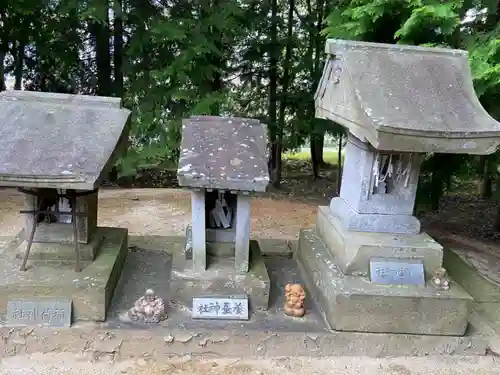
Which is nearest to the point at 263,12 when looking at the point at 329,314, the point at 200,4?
the point at 200,4

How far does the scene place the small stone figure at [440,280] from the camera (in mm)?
4668

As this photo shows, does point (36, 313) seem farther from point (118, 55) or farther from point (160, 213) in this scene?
point (118, 55)

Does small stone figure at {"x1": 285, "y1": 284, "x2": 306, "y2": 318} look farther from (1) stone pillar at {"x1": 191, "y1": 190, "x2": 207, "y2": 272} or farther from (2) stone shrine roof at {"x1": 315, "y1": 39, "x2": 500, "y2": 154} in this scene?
(2) stone shrine roof at {"x1": 315, "y1": 39, "x2": 500, "y2": 154}

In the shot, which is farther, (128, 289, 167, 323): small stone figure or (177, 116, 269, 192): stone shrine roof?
(128, 289, 167, 323): small stone figure

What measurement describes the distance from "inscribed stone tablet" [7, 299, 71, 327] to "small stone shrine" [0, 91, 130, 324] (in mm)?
17

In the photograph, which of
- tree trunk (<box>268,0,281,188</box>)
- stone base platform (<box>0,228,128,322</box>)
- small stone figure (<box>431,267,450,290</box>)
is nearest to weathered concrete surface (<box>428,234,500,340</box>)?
small stone figure (<box>431,267,450,290</box>)

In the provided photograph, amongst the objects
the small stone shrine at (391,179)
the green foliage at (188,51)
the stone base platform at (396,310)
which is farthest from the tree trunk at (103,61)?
the stone base platform at (396,310)

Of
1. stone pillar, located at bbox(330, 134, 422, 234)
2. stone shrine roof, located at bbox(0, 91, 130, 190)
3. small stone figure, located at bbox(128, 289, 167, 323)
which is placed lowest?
small stone figure, located at bbox(128, 289, 167, 323)

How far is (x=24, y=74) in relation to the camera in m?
12.4

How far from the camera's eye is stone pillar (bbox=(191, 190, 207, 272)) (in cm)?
472

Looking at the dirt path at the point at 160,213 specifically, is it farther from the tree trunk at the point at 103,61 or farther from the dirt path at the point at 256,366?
the dirt path at the point at 256,366

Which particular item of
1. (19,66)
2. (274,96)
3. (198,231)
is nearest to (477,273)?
(198,231)

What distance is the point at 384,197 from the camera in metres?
5.08

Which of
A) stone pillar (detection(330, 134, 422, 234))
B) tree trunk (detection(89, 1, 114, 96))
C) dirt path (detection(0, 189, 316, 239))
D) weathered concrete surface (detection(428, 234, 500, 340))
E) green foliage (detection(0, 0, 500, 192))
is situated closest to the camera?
stone pillar (detection(330, 134, 422, 234))
